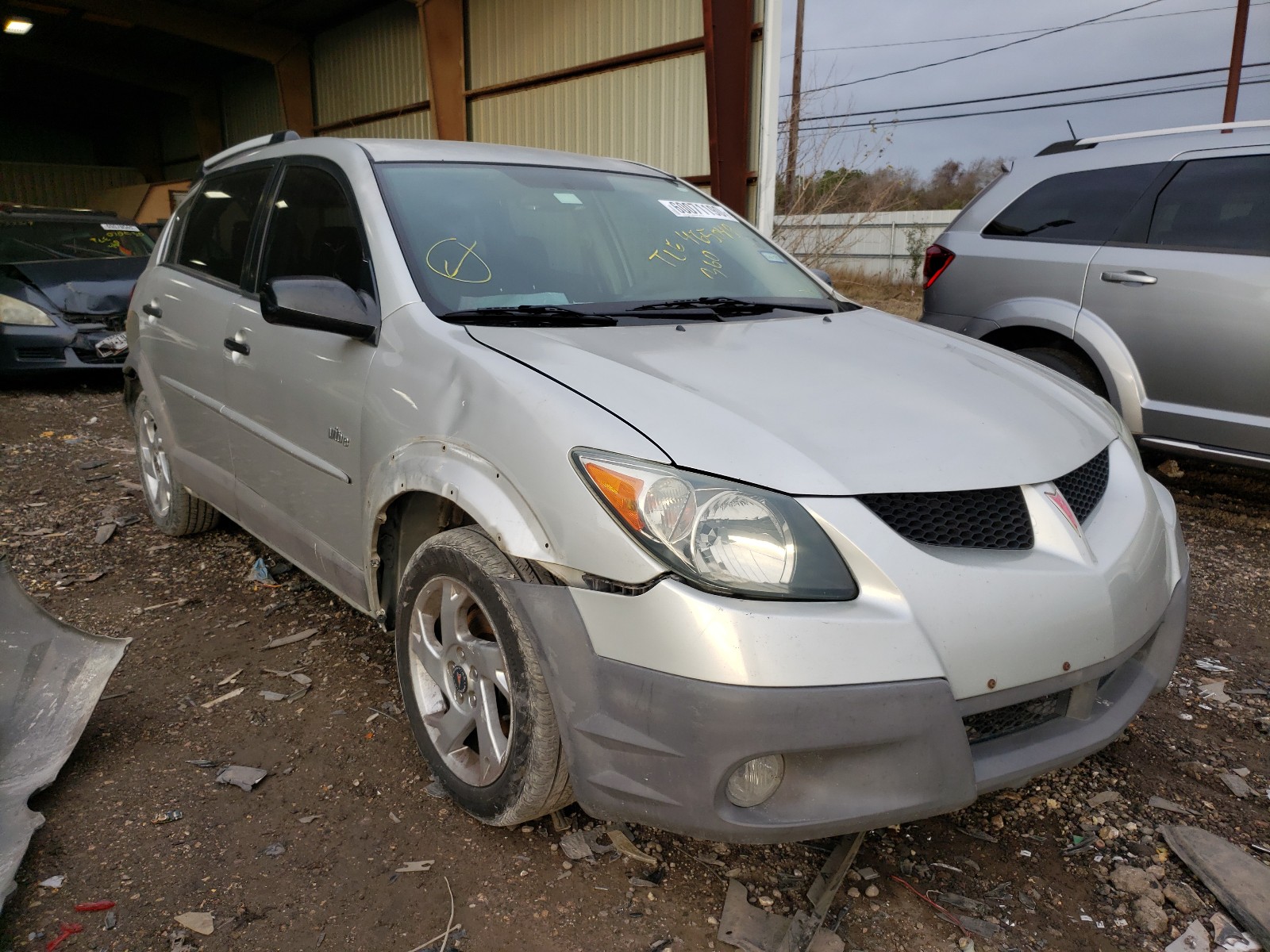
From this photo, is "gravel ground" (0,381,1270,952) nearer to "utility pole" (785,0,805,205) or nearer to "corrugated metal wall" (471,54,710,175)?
"corrugated metal wall" (471,54,710,175)

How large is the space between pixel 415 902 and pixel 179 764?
38.6 inches

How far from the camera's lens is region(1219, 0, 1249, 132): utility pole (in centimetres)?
1402

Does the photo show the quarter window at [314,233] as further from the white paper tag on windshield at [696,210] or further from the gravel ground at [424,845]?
the gravel ground at [424,845]

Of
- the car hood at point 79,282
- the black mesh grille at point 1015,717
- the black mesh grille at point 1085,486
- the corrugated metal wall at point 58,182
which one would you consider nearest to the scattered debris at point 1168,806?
the black mesh grille at point 1015,717

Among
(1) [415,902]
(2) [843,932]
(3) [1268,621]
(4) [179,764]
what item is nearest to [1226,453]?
(3) [1268,621]

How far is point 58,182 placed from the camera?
2147cm

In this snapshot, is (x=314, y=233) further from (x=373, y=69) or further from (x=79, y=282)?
(x=373, y=69)

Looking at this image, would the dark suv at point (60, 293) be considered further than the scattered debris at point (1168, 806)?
Yes

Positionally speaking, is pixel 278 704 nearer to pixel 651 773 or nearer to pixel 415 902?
pixel 415 902

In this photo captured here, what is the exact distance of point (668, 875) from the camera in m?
2.13

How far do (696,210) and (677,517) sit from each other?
197 centimetres

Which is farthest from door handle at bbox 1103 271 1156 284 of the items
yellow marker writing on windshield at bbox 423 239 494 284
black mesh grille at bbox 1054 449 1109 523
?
yellow marker writing on windshield at bbox 423 239 494 284

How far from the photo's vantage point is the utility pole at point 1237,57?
14.0 metres

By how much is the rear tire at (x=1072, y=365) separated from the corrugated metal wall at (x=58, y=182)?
22.2 meters
